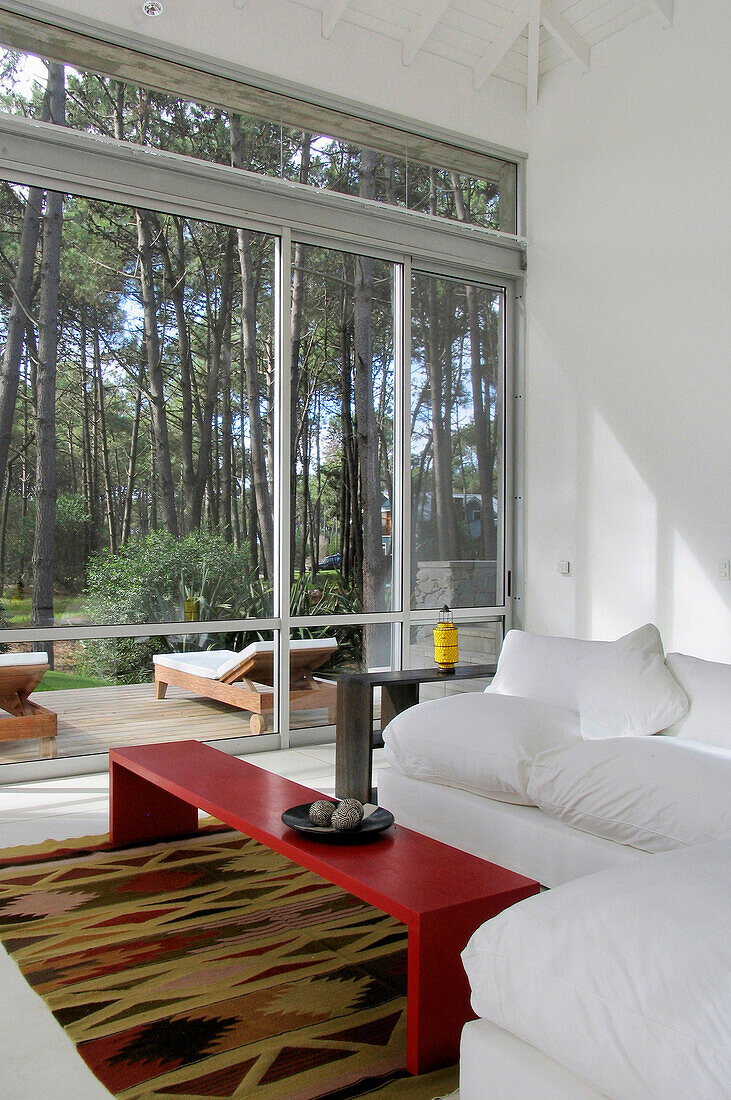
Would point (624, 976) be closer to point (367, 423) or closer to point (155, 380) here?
point (155, 380)

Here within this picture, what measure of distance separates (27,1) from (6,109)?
53 cm

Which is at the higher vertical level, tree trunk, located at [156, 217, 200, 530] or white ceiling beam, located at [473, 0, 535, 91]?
white ceiling beam, located at [473, 0, 535, 91]

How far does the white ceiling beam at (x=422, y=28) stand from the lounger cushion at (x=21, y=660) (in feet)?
13.3

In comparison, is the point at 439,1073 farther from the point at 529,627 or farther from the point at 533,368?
the point at 533,368

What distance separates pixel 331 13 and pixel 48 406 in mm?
2736

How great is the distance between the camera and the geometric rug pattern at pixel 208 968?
6.56 feet

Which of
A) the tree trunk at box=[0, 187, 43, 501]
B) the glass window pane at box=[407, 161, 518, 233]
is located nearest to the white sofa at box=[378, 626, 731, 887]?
the tree trunk at box=[0, 187, 43, 501]

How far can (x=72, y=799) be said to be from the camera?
4.23 m

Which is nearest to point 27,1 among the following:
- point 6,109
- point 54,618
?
point 6,109

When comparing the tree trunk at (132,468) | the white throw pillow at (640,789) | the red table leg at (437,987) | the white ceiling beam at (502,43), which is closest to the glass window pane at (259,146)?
the white ceiling beam at (502,43)

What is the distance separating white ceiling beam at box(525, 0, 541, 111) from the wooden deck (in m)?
4.29

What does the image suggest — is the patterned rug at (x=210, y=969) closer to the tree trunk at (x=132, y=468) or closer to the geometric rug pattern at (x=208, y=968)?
the geometric rug pattern at (x=208, y=968)

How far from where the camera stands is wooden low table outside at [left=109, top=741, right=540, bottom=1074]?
1.96 m

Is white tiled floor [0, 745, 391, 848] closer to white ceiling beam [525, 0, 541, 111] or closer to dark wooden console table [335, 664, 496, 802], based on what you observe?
dark wooden console table [335, 664, 496, 802]
